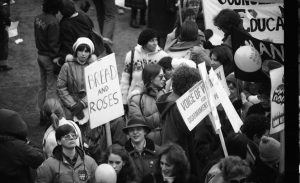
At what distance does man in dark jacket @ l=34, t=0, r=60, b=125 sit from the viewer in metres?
11.1

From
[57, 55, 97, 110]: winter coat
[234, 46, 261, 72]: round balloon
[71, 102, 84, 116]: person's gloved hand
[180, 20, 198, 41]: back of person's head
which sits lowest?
[71, 102, 84, 116]: person's gloved hand

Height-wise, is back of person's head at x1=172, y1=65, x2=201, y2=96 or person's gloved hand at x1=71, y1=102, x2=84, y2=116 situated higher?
back of person's head at x1=172, y1=65, x2=201, y2=96

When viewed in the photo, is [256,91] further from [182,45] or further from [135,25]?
[135,25]

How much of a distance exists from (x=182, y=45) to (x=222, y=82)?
1.84m

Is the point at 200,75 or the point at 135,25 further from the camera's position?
the point at 135,25

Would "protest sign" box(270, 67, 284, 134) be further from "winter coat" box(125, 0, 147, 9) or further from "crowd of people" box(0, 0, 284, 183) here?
"winter coat" box(125, 0, 147, 9)

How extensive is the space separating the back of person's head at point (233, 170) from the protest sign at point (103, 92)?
5.28 feet

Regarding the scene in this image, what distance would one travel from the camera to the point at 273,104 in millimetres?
6945

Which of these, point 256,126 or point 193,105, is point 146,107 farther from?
point 256,126

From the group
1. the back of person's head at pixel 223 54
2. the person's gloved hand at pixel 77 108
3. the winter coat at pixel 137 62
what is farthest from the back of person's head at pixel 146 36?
the person's gloved hand at pixel 77 108

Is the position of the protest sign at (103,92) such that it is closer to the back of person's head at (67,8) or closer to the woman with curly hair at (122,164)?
the woman with curly hair at (122,164)

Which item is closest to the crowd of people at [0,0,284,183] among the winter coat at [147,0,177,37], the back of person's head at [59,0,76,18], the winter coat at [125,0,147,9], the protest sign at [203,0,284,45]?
the back of person's head at [59,0,76,18]

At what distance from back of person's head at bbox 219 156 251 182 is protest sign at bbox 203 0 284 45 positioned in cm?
333

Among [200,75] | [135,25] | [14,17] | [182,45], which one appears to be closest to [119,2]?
[135,25]
